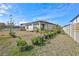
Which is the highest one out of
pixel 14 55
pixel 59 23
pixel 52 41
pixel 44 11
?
pixel 44 11

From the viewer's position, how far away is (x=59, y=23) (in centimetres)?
225

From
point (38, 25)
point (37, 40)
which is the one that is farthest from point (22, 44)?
point (38, 25)

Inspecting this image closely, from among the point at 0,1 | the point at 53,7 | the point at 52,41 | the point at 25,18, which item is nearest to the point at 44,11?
the point at 53,7

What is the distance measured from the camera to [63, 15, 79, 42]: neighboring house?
7.32 ft

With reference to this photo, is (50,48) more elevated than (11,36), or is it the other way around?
(11,36)

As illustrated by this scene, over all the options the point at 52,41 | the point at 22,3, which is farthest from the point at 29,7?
the point at 52,41

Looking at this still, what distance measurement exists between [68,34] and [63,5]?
39cm

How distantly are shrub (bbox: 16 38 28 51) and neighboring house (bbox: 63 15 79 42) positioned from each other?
1.83 ft

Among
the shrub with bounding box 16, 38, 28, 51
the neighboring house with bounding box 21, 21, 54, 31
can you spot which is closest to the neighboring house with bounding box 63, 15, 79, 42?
the neighboring house with bounding box 21, 21, 54, 31

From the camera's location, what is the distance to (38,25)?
229 centimetres

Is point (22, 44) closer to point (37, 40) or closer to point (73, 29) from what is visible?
point (37, 40)

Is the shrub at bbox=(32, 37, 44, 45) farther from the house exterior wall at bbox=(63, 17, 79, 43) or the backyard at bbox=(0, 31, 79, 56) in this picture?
the house exterior wall at bbox=(63, 17, 79, 43)

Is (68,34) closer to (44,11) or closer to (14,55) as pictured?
(44,11)

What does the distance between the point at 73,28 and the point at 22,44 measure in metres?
0.71
